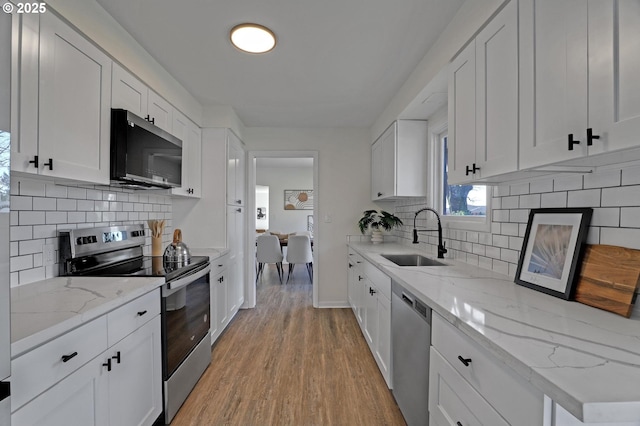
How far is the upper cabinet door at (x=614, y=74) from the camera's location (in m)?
0.76

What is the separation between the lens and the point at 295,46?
198 centimetres

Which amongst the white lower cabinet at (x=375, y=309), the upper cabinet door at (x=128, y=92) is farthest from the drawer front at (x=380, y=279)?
the upper cabinet door at (x=128, y=92)

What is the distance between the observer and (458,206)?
2312 mm

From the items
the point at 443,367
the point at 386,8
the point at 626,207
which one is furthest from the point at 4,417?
the point at 386,8

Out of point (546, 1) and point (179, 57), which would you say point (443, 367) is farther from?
point (179, 57)

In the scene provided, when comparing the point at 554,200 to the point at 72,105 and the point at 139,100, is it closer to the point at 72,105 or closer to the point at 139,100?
the point at 72,105

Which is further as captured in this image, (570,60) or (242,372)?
(242,372)

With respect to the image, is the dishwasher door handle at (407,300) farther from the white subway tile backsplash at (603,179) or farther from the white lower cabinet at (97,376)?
the white lower cabinet at (97,376)

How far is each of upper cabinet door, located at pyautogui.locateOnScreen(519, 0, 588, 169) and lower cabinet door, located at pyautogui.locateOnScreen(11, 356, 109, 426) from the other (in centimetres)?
186

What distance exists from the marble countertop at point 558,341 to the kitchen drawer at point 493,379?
2.2 inches

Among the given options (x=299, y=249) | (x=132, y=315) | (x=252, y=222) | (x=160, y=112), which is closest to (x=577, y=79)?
(x=132, y=315)

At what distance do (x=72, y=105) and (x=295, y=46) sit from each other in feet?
4.33

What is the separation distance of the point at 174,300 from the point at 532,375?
180 centimetres

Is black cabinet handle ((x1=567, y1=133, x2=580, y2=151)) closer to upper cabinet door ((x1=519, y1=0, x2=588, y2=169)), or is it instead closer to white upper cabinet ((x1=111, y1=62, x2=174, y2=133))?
upper cabinet door ((x1=519, y1=0, x2=588, y2=169))
